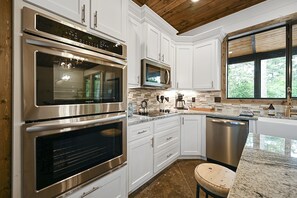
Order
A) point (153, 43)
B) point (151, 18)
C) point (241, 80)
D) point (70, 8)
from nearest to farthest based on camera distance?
point (70, 8) → point (151, 18) → point (153, 43) → point (241, 80)

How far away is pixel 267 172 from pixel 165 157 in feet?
6.02

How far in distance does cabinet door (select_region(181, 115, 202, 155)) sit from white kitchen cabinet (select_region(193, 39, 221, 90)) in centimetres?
76

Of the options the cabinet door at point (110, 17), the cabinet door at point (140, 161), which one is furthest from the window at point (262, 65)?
the cabinet door at point (110, 17)

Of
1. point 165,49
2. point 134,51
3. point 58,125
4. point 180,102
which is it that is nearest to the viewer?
point 58,125

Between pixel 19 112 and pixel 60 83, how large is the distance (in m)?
0.27

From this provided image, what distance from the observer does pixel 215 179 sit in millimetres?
1018

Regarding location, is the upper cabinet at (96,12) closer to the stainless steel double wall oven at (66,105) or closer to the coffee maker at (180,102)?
the stainless steel double wall oven at (66,105)

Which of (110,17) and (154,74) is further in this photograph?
(154,74)

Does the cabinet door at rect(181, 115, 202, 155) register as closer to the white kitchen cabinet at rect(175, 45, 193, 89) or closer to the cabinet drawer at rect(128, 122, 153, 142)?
the white kitchen cabinet at rect(175, 45, 193, 89)

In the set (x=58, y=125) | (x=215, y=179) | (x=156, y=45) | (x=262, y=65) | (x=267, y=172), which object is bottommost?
(x=215, y=179)

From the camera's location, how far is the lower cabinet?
8.73ft

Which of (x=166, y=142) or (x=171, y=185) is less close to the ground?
(x=166, y=142)

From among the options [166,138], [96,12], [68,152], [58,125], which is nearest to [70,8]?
[96,12]

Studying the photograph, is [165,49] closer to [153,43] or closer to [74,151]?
[153,43]
